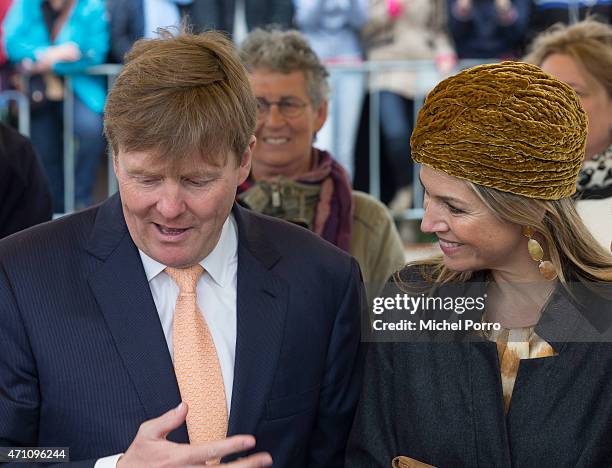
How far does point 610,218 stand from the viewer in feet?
8.23

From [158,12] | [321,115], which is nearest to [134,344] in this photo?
[321,115]

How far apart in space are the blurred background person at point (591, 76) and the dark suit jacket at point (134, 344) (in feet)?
3.46

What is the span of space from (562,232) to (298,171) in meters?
1.46

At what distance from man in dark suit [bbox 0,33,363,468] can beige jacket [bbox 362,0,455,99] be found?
3.79 meters

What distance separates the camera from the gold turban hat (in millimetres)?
1908

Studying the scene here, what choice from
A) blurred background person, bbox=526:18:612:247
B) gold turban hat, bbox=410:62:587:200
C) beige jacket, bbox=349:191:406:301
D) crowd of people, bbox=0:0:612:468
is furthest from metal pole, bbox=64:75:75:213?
gold turban hat, bbox=410:62:587:200

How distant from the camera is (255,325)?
2066 mm

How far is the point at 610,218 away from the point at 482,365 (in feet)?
2.28

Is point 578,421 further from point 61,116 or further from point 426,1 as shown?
point 61,116

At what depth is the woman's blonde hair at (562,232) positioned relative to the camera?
1989mm

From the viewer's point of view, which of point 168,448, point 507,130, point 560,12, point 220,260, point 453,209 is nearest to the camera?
point 168,448

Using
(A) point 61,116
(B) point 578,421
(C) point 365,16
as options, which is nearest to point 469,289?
(B) point 578,421

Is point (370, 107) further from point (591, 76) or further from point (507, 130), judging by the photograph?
point (507, 130)

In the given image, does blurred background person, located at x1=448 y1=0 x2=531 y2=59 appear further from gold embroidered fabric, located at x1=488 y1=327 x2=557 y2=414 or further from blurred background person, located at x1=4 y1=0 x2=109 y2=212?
gold embroidered fabric, located at x1=488 y1=327 x2=557 y2=414
